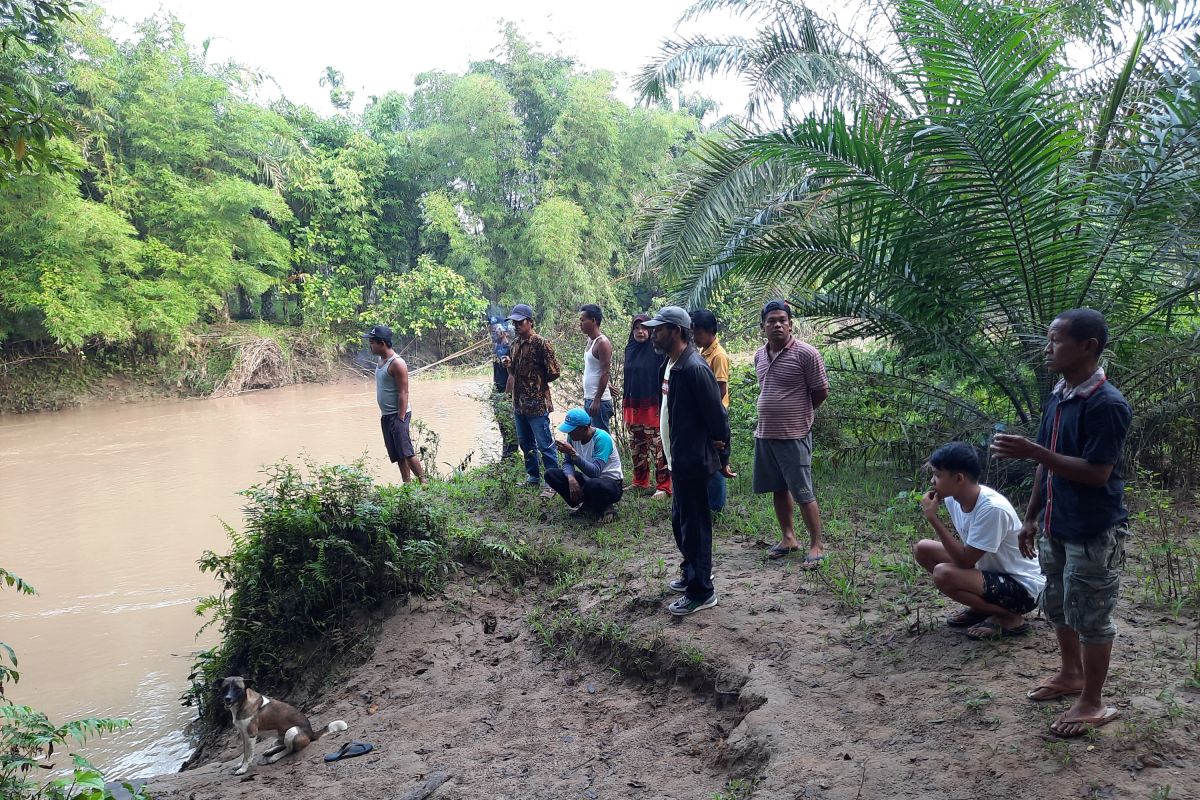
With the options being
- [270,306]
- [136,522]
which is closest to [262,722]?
[136,522]

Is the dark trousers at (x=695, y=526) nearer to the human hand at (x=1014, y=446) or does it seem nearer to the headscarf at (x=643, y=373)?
the human hand at (x=1014, y=446)

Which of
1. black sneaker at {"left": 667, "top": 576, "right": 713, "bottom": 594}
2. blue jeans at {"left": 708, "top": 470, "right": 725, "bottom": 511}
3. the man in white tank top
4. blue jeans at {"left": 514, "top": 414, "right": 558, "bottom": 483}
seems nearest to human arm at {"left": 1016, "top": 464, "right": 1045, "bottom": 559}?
black sneaker at {"left": 667, "top": 576, "right": 713, "bottom": 594}

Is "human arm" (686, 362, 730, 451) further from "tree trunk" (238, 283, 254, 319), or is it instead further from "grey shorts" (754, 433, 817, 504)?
"tree trunk" (238, 283, 254, 319)

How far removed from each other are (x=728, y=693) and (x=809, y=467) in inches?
74.5

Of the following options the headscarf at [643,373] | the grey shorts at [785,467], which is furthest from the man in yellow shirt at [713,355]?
the headscarf at [643,373]

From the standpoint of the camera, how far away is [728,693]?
4.14m

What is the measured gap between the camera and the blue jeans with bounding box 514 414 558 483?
26.0 ft

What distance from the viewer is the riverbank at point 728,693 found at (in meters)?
3.15

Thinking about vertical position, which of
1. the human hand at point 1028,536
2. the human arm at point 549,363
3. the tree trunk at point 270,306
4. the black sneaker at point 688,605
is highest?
the tree trunk at point 270,306

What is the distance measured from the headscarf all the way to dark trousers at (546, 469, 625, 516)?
84 centimetres

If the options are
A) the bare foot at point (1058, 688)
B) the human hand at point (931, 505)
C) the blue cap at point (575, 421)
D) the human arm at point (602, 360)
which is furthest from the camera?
the human arm at point (602, 360)

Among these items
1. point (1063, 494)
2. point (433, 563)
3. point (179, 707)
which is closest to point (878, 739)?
point (1063, 494)

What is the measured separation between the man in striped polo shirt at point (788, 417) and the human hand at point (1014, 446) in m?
2.58

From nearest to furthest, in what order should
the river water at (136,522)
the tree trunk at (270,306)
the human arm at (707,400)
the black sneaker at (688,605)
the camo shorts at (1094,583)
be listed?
the camo shorts at (1094,583), the human arm at (707,400), the black sneaker at (688,605), the river water at (136,522), the tree trunk at (270,306)
